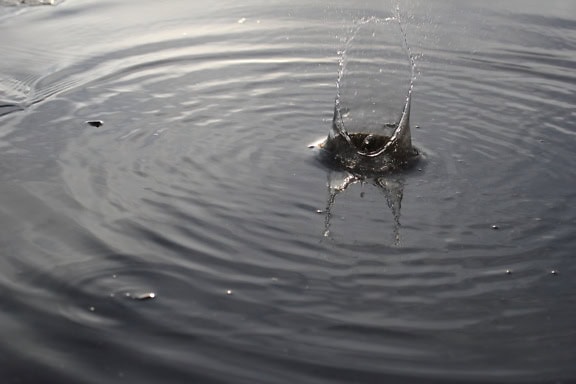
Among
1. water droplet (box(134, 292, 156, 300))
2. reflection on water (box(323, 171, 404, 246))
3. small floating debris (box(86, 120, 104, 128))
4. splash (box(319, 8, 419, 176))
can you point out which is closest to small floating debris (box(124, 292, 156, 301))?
water droplet (box(134, 292, 156, 300))

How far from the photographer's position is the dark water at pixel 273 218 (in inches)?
122

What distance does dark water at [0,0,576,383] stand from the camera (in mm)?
3092

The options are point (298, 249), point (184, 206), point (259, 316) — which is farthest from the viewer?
point (184, 206)

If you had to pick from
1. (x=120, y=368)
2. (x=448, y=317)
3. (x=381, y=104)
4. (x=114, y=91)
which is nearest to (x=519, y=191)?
(x=448, y=317)

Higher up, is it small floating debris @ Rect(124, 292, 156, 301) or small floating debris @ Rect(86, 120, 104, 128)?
small floating debris @ Rect(86, 120, 104, 128)

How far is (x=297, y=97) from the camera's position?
5.84 m

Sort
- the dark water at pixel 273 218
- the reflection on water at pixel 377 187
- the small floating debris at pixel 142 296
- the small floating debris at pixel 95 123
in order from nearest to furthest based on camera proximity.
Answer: the dark water at pixel 273 218 → the small floating debris at pixel 142 296 → the reflection on water at pixel 377 187 → the small floating debris at pixel 95 123

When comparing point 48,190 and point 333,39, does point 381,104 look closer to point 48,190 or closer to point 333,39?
point 333,39

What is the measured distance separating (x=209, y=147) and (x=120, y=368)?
7.05 ft

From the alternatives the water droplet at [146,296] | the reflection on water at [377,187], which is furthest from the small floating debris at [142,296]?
the reflection on water at [377,187]

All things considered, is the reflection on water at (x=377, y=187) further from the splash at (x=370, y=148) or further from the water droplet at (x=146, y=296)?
the water droplet at (x=146, y=296)

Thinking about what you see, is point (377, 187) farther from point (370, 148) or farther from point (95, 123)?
point (95, 123)

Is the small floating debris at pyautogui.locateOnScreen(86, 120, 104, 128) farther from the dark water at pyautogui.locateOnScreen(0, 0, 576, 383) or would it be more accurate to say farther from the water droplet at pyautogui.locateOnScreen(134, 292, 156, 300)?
the water droplet at pyautogui.locateOnScreen(134, 292, 156, 300)

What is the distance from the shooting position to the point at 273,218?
4.07 metres
